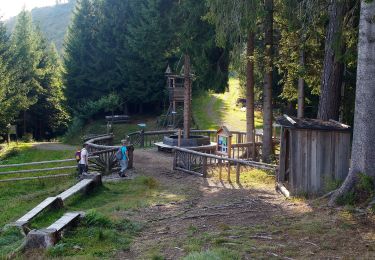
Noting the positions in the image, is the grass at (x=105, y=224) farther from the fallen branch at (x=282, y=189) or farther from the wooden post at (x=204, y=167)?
the fallen branch at (x=282, y=189)

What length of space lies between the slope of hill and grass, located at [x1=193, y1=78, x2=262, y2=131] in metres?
91.2

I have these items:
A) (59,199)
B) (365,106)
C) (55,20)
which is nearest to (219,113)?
(59,199)

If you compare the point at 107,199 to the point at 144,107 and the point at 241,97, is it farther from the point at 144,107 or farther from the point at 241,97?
the point at 241,97

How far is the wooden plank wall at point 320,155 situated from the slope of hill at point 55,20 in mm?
134163

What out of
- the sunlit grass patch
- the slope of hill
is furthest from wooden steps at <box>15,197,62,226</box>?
the slope of hill

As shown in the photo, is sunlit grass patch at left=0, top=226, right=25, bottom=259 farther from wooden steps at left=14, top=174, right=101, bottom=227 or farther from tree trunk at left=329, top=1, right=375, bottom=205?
tree trunk at left=329, top=1, right=375, bottom=205

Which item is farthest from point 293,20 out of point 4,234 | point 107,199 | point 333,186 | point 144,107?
point 144,107

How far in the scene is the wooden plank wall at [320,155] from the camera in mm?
12086

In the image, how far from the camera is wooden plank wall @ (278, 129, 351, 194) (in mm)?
12086

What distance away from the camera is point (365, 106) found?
10.1 m

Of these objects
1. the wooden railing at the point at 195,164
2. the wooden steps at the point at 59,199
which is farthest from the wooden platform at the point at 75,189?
the wooden railing at the point at 195,164

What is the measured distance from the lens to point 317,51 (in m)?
19.4

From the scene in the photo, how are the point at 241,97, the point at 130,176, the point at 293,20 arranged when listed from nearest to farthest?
the point at 293,20 → the point at 130,176 → the point at 241,97

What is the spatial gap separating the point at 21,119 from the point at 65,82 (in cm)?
588
